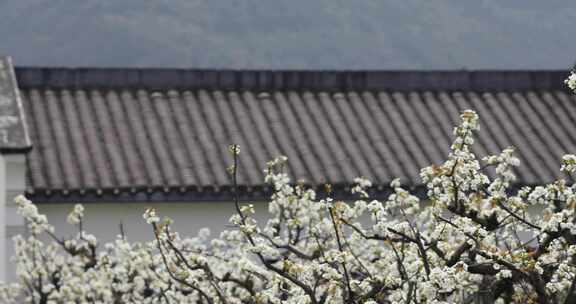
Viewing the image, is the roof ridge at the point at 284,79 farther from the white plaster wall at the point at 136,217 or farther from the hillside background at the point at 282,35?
the hillside background at the point at 282,35

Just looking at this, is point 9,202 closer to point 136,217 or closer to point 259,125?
point 136,217

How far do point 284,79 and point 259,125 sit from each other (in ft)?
4.10

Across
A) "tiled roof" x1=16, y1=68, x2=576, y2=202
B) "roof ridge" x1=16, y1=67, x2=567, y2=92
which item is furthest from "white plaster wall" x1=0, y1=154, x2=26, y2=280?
"roof ridge" x1=16, y1=67, x2=567, y2=92

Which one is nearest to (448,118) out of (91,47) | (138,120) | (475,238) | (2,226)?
(138,120)

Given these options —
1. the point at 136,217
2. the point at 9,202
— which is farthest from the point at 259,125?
the point at 9,202

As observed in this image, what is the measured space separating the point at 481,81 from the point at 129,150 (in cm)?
543

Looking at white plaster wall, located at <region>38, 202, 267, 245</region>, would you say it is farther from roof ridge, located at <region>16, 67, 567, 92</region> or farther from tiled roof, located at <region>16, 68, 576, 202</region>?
roof ridge, located at <region>16, 67, 567, 92</region>

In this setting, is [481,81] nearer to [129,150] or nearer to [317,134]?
[317,134]

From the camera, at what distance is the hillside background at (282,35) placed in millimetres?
105875

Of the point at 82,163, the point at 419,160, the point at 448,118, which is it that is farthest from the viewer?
the point at 448,118

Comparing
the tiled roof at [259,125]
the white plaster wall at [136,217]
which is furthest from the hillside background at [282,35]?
the white plaster wall at [136,217]

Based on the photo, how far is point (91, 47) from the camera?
350ft

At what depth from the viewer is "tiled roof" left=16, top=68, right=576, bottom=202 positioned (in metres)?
15.8

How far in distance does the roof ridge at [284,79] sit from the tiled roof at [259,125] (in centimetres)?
1
